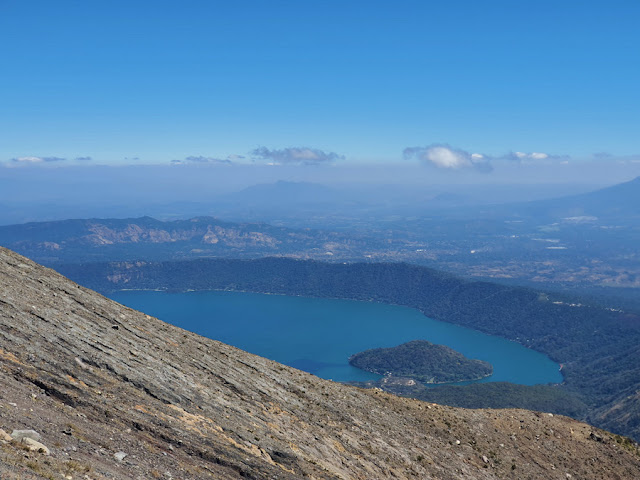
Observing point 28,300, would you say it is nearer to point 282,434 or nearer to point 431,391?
point 282,434

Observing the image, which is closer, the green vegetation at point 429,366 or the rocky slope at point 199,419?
the rocky slope at point 199,419

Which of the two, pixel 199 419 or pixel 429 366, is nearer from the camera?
pixel 199 419

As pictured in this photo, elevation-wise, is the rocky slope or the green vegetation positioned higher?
the rocky slope

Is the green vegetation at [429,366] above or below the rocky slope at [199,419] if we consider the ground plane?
below

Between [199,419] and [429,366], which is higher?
[199,419]

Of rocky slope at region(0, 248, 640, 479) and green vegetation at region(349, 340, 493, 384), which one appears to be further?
green vegetation at region(349, 340, 493, 384)
